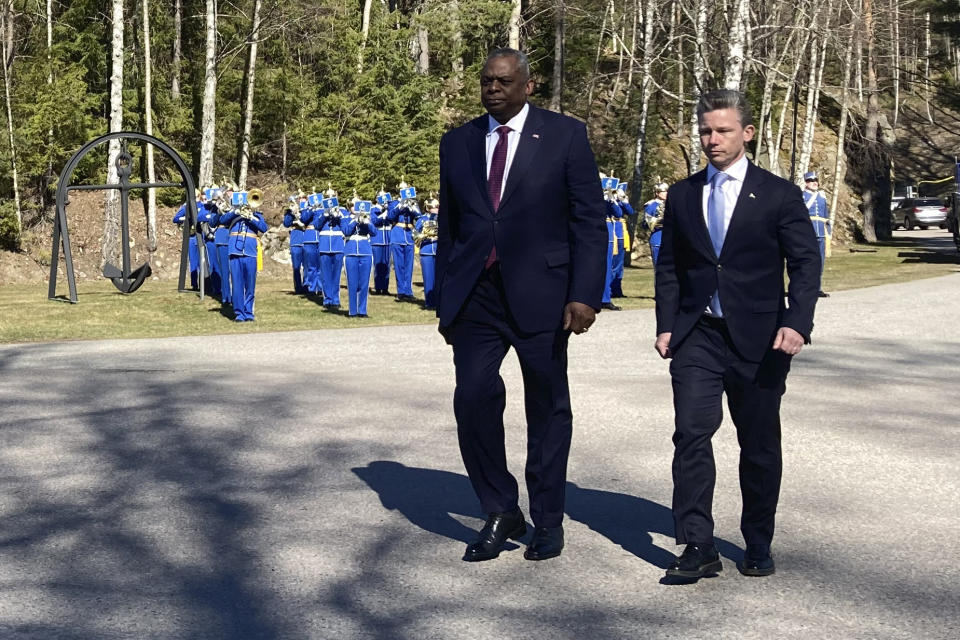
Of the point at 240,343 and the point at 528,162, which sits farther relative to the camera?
the point at 240,343

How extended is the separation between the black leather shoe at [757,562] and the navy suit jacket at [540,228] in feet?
3.71

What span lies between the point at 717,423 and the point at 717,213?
2.70 ft

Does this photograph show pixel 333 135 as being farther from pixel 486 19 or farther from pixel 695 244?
pixel 695 244

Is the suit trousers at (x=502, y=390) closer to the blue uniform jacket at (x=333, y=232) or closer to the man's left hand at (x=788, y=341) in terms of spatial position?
the man's left hand at (x=788, y=341)

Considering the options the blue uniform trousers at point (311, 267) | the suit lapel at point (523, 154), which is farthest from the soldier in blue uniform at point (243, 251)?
the suit lapel at point (523, 154)

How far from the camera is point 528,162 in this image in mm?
5484

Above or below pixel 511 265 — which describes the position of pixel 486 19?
above

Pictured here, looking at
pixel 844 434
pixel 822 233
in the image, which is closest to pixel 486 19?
pixel 822 233

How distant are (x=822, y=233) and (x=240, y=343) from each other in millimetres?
10869

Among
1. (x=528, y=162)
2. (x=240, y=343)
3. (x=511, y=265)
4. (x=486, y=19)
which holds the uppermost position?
(x=486, y=19)

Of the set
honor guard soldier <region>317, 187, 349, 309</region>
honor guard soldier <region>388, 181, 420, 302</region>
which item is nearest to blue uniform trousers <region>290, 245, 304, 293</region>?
honor guard soldier <region>388, 181, 420, 302</region>

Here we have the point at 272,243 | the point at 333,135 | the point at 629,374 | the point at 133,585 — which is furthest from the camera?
the point at 333,135

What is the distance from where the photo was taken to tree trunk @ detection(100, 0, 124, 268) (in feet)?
83.9

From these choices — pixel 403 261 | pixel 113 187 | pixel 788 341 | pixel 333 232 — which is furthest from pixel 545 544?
pixel 113 187
